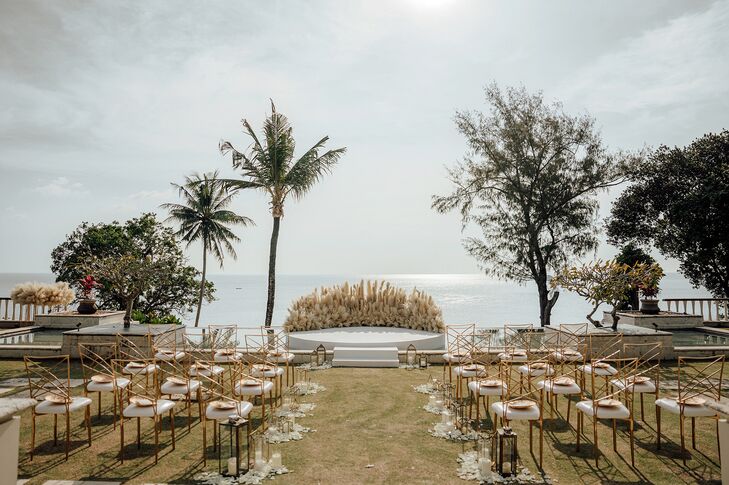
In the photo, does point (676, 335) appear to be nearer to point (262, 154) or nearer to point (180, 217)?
point (262, 154)

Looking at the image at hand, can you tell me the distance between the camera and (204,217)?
2556 centimetres

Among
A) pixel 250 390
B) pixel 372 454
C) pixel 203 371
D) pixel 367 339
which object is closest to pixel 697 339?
pixel 367 339

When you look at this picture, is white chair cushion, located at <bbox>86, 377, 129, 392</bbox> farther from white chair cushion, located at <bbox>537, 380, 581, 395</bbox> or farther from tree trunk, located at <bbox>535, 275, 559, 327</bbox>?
tree trunk, located at <bbox>535, 275, 559, 327</bbox>

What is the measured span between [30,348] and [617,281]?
50.3 ft

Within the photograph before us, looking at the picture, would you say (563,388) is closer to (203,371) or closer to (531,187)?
(203,371)

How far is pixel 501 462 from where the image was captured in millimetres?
5684

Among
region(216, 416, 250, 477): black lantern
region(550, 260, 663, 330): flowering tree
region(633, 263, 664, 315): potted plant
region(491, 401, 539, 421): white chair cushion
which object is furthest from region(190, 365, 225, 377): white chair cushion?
region(633, 263, 664, 315): potted plant

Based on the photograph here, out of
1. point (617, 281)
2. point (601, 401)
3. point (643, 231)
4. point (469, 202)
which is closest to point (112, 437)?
point (601, 401)

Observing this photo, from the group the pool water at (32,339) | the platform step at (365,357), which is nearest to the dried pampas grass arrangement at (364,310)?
the platform step at (365,357)

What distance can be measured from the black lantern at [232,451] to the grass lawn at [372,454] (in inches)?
13.9

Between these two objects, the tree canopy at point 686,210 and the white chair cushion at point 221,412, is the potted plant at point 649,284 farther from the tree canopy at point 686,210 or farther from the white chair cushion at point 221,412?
the white chair cushion at point 221,412

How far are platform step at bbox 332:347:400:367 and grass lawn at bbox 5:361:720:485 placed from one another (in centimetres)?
385

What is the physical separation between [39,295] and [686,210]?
26.6 metres

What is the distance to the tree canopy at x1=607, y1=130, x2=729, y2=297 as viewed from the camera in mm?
20219
